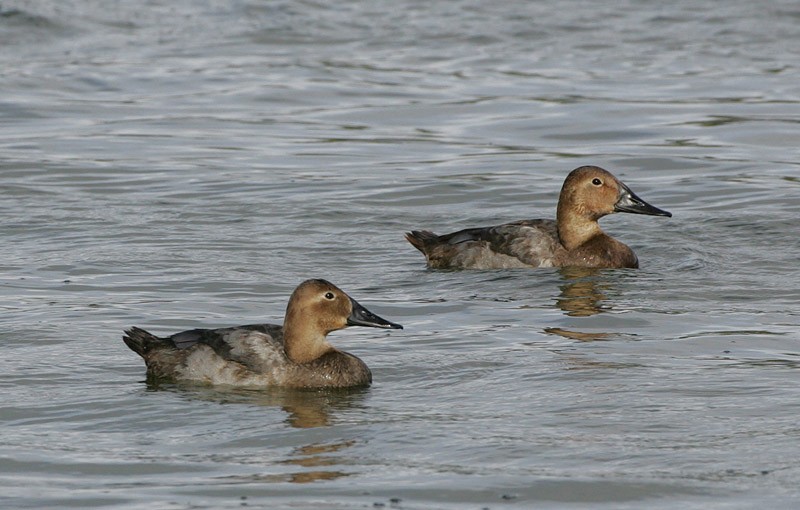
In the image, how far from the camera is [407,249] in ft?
50.8

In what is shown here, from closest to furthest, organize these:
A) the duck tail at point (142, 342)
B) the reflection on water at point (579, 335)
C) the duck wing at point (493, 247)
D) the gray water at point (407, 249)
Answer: the gray water at point (407, 249) < the duck tail at point (142, 342) < the reflection on water at point (579, 335) < the duck wing at point (493, 247)

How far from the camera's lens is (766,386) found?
10117 millimetres

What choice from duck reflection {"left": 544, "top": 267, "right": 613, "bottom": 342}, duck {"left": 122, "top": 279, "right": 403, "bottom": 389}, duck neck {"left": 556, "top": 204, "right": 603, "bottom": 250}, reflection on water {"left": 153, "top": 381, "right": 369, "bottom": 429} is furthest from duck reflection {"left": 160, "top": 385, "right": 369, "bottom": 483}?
duck neck {"left": 556, "top": 204, "right": 603, "bottom": 250}

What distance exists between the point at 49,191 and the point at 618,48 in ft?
43.2

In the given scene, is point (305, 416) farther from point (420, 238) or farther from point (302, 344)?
point (420, 238)

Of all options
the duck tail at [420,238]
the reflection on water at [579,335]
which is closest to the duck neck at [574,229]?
the duck tail at [420,238]

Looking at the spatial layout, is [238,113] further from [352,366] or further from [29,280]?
[352,366]

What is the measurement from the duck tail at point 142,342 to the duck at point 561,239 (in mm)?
4353

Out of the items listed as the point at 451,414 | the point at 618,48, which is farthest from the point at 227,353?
the point at 618,48

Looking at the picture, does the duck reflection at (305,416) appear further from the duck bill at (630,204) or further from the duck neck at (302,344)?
the duck bill at (630,204)

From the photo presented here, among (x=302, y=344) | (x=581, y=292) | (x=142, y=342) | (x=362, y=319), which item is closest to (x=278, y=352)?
(x=302, y=344)

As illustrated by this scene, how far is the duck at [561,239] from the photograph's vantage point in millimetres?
14438

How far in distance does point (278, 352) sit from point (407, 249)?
5.02 m

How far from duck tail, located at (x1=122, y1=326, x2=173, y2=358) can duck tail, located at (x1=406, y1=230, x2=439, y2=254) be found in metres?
4.43
